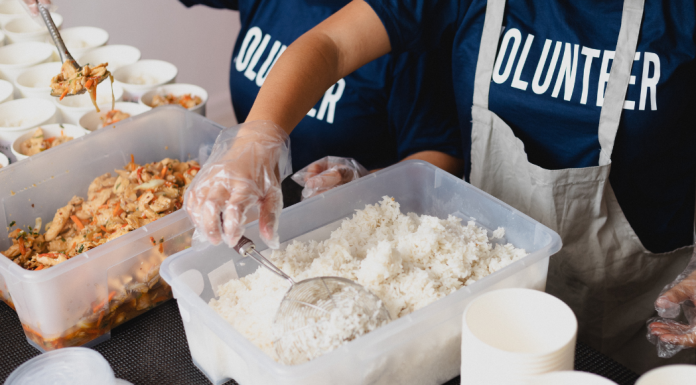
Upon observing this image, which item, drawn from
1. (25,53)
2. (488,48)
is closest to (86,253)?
(488,48)

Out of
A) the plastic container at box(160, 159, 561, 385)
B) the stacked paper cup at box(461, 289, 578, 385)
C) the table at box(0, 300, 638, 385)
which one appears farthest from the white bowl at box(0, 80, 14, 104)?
the stacked paper cup at box(461, 289, 578, 385)

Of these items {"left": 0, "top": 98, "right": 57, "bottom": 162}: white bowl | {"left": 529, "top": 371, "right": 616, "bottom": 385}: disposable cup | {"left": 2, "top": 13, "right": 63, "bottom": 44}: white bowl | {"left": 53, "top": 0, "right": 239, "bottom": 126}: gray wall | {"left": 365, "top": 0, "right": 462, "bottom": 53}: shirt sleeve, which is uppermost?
{"left": 365, "top": 0, "right": 462, "bottom": 53}: shirt sleeve

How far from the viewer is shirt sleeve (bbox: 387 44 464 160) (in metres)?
1.62

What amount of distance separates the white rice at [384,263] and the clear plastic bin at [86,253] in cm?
22

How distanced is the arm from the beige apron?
0.92 feet

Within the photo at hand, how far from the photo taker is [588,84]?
1.26 metres

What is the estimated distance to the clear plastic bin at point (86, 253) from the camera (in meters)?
1.06

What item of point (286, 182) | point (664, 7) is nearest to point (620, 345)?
point (664, 7)

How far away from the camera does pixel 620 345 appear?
153 centimetres

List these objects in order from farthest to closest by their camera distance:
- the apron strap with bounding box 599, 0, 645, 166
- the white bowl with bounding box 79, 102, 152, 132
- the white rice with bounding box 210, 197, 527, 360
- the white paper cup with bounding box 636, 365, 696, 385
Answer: the white bowl with bounding box 79, 102, 152, 132
the apron strap with bounding box 599, 0, 645, 166
the white rice with bounding box 210, 197, 527, 360
the white paper cup with bounding box 636, 365, 696, 385

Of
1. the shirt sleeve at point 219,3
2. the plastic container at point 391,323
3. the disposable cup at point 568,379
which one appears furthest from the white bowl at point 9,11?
the disposable cup at point 568,379

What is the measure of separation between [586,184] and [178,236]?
902 millimetres

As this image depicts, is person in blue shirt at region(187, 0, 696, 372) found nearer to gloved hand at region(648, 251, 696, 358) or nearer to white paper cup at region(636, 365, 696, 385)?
gloved hand at region(648, 251, 696, 358)

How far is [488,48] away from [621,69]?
30 centimetres
